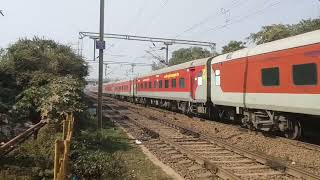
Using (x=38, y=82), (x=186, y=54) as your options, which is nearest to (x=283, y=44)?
(x=38, y=82)

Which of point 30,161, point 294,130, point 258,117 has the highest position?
point 258,117

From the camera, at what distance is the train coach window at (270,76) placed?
46.8 ft

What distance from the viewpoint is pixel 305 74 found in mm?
12734

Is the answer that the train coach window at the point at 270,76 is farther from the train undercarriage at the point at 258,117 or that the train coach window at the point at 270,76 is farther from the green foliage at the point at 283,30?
the green foliage at the point at 283,30

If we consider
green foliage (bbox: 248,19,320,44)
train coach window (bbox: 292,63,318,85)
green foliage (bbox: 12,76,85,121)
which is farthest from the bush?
green foliage (bbox: 248,19,320,44)

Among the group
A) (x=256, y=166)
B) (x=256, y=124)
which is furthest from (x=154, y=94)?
(x=256, y=166)

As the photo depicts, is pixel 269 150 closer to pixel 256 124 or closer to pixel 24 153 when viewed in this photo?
pixel 256 124

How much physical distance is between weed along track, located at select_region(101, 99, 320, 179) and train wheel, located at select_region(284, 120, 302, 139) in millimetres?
2305

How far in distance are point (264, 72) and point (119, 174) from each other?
6.99m

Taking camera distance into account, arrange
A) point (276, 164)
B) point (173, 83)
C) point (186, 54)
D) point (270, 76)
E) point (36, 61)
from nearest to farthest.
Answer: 1. point (276, 164)
2. point (270, 76)
3. point (36, 61)
4. point (173, 83)
5. point (186, 54)

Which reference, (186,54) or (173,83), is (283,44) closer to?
(173,83)

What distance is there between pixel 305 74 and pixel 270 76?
2.01 meters

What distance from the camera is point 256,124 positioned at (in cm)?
1620

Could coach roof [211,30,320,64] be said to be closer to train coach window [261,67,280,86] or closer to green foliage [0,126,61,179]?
train coach window [261,67,280,86]
